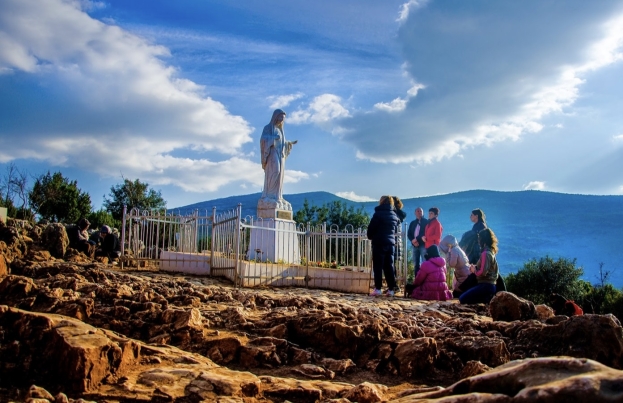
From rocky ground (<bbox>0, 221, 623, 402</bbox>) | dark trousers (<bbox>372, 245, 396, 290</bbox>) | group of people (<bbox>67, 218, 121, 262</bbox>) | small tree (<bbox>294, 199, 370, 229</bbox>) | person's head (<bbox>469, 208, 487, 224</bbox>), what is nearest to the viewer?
rocky ground (<bbox>0, 221, 623, 402</bbox>)

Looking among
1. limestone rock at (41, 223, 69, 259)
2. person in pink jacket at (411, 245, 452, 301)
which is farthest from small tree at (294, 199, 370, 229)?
person in pink jacket at (411, 245, 452, 301)

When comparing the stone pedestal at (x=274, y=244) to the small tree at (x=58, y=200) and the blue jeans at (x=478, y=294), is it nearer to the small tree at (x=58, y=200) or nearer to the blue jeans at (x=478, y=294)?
the blue jeans at (x=478, y=294)

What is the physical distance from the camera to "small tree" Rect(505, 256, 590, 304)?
3095 cm

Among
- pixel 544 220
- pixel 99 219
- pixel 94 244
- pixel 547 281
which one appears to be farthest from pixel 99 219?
pixel 544 220

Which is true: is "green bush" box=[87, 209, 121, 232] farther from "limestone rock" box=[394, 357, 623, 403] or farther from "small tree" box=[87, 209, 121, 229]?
"limestone rock" box=[394, 357, 623, 403]

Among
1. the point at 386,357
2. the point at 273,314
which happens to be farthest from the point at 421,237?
the point at 386,357

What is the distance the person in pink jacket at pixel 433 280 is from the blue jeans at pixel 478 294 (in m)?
0.85

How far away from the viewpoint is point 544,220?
343ft

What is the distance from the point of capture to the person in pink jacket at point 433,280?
9906 millimetres

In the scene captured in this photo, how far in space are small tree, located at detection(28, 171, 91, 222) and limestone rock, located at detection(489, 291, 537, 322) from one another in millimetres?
34116

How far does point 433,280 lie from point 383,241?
122cm

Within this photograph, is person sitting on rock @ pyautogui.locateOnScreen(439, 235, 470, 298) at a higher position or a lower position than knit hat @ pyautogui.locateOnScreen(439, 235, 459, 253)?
lower

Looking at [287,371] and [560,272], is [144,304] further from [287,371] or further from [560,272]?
[560,272]

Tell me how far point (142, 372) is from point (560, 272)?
31.5m
